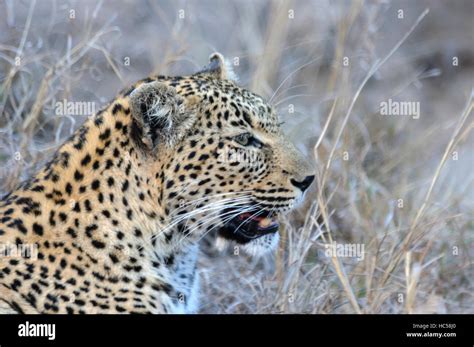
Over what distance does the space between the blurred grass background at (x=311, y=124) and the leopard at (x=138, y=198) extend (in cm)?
86

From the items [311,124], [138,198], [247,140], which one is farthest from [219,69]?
[311,124]

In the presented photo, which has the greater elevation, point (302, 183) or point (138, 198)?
point (302, 183)

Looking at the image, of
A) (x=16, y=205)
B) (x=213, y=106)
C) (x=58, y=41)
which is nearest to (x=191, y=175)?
(x=213, y=106)

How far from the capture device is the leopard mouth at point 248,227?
277 inches

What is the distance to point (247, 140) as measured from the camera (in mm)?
6863

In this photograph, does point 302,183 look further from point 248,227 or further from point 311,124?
point 311,124

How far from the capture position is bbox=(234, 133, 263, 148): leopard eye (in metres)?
6.83

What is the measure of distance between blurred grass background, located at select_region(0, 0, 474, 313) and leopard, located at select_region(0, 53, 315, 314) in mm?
861

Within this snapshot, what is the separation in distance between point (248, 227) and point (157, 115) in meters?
1.02

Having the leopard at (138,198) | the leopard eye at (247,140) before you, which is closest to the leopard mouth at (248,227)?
the leopard at (138,198)

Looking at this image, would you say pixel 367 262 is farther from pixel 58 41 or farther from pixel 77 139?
pixel 58 41

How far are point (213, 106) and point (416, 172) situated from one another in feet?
12.6

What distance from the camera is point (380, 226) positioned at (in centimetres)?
881
